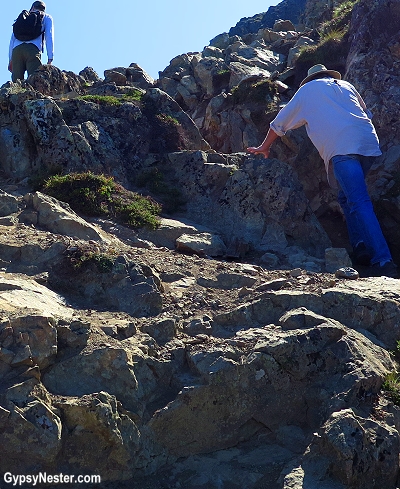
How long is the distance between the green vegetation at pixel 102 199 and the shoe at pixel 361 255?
311 centimetres

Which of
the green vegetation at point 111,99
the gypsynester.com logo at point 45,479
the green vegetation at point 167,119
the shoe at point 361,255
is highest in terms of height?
the green vegetation at point 111,99

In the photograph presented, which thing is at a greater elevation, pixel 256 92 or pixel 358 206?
pixel 256 92

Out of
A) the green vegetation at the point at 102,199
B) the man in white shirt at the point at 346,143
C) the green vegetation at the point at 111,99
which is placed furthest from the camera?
the green vegetation at the point at 111,99

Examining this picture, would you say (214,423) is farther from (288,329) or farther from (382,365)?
(382,365)

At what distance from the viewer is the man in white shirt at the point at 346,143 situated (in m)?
10.3

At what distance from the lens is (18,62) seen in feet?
54.0

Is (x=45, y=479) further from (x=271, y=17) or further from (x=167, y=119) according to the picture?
(x=271, y=17)

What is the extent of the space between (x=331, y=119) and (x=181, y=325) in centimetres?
533

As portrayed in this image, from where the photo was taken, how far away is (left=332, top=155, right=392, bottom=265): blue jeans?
33.6 ft

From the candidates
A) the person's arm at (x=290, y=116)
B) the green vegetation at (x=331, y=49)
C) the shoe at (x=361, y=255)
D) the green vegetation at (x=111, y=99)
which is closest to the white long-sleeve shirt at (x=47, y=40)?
Answer: the green vegetation at (x=111, y=99)

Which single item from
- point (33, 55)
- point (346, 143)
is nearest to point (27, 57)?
point (33, 55)

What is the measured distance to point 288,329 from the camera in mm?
6793

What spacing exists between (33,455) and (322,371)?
2812 mm

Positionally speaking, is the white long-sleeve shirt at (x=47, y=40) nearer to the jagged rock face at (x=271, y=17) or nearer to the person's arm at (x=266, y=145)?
the person's arm at (x=266, y=145)
